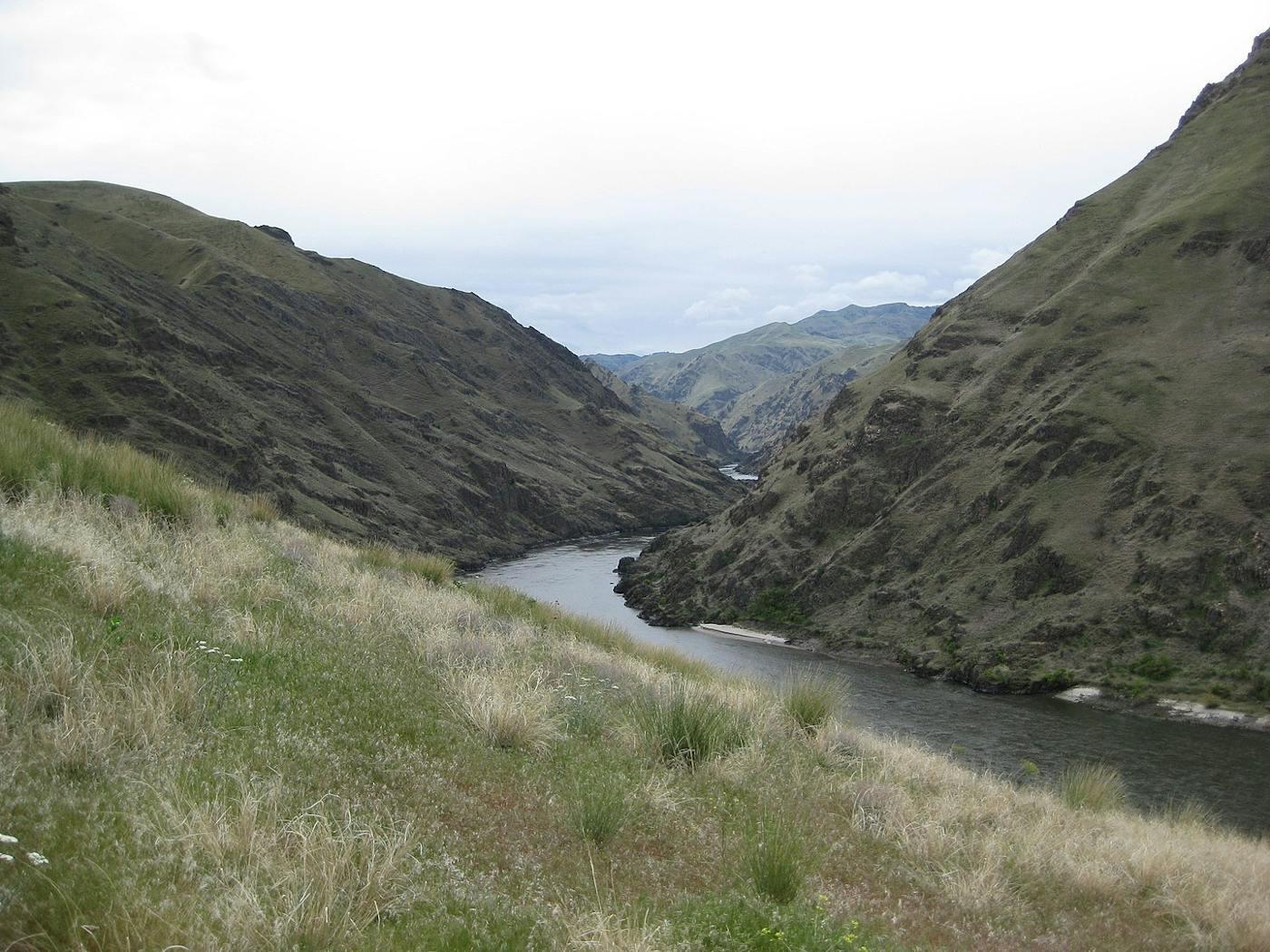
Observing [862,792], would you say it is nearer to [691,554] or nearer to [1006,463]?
[1006,463]

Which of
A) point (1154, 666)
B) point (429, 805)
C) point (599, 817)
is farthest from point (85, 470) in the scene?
point (1154, 666)

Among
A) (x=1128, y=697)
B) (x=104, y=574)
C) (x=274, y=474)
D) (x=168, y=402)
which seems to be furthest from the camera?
(x=274, y=474)

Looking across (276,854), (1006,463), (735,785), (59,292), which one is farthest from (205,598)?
(59,292)

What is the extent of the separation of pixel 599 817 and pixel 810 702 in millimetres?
6929

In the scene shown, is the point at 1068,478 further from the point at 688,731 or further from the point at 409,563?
the point at 688,731

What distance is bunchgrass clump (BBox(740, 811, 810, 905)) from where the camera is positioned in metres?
5.92

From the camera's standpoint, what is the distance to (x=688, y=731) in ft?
29.5

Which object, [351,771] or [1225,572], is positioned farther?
[1225,572]

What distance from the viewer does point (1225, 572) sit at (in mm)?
60469

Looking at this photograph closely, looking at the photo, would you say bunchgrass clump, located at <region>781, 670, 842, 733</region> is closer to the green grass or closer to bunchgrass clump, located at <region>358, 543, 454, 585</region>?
bunchgrass clump, located at <region>358, 543, 454, 585</region>

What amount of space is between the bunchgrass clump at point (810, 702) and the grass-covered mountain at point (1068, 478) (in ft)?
179

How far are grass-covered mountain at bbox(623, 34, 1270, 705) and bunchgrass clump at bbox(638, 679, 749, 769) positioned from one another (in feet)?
193

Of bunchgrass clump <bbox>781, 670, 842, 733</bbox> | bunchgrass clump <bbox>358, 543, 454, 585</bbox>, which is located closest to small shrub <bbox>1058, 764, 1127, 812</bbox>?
bunchgrass clump <bbox>781, 670, 842, 733</bbox>

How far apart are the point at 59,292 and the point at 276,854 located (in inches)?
4163
